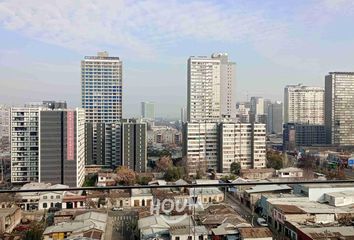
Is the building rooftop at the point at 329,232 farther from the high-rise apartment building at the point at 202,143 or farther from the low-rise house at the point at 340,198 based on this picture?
the high-rise apartment building at the point at 202,143

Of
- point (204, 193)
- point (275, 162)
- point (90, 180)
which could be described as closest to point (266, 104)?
point (275, 162)

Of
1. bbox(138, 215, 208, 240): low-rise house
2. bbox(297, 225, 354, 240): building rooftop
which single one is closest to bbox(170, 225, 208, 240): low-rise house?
bbox(138, 215, 208, 240): low-rise house

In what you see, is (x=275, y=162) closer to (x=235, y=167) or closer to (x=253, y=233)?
(x=235, y=167)

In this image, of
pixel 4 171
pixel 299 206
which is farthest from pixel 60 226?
pixel 4 171

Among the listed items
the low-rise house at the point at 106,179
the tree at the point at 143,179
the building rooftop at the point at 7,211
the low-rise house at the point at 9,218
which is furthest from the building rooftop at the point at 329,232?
the low-rise house at the point at 106,179

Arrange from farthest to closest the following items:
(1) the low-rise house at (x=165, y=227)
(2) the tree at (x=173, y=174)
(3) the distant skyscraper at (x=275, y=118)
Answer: (3) the distant skyscraper at (x=275, y=118), (2) the tree at (x=173, y=174), (1) the low-rise house at (x=165, y=227)

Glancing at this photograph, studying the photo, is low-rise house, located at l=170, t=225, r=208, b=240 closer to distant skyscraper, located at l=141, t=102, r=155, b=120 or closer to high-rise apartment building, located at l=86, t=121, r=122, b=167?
high-rise apartment building, located at l=86, t=121, r=122, b=167

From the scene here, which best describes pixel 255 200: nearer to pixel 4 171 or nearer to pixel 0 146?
pixel 4 171
